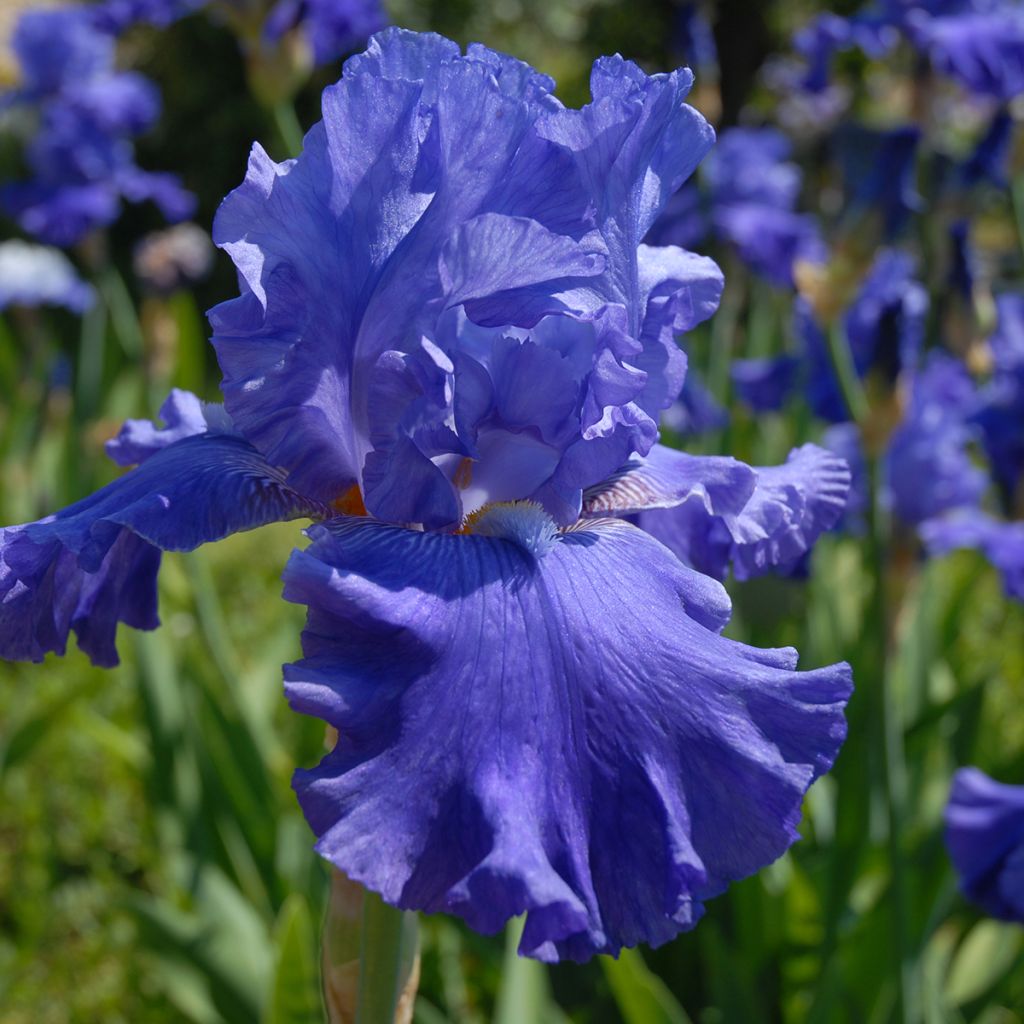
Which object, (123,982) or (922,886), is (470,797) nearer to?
(922,886)

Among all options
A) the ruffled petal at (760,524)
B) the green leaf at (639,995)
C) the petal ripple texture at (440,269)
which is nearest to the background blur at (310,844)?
the green leaf at (639,995)

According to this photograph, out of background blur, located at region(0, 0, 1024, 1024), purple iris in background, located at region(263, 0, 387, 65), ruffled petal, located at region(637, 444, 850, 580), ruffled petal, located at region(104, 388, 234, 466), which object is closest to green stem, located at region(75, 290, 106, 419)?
background blur, located at region(0, 0, 1024, 1024)

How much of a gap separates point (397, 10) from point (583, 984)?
777cm

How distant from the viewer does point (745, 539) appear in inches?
37.8

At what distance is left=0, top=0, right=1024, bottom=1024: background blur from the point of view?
1674 mm

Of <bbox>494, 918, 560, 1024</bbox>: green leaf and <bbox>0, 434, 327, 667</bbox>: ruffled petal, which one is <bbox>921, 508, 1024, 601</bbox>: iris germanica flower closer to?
<bbox>494, 918, 560, 1024</bbox>: green leaf

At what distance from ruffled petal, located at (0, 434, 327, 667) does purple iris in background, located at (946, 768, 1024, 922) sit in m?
0.93

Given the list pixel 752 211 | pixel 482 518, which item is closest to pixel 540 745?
pixel 482 518

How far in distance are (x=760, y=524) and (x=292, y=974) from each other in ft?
2.67

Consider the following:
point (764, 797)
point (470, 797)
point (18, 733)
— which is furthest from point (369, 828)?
point (18, 733)

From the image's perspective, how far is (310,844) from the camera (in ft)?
Result: 6.55

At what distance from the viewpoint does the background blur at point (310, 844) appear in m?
1.67

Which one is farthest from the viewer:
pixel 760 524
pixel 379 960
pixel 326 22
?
pixel 326 22

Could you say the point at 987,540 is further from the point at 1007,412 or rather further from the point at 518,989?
the point at 518,989
